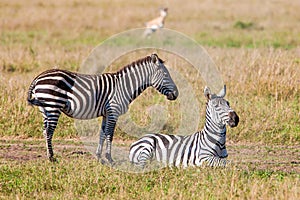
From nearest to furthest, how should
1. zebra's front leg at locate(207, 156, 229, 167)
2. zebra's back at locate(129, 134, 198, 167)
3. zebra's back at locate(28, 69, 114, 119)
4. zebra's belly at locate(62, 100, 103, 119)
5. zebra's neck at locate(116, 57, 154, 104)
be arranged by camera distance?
zebra's front leg at locate(207, 156, 229, 167) → zebra's back at locate(129, 134, 198, 167) → zebra's back at locate(28, 69, 114, 119) → zebra's belly at locate(62, 100, 103, 119) → zebra's neck at locate(116, 57, 154, 104)

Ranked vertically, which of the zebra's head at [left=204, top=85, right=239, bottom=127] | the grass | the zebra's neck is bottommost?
the grass

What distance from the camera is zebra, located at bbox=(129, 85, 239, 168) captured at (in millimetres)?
7766

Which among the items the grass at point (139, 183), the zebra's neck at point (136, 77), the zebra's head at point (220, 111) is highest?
the zebra's neck at point (136, 77)

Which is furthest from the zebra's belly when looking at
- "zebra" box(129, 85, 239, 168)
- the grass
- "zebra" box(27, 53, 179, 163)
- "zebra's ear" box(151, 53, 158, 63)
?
the grass

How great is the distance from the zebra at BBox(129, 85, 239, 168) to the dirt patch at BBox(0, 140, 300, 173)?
0.62 meters

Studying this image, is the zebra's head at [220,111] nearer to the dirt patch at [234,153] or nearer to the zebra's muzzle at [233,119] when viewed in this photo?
the zebra's muzzle at [233,119]

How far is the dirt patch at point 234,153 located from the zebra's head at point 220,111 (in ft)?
2.60

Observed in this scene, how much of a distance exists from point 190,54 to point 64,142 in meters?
7.37

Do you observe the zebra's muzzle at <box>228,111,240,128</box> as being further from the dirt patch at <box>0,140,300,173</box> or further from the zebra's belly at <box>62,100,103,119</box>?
the zebra's belly at <box>62,100,103,119</box>

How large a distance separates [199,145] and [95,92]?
6.18 ft

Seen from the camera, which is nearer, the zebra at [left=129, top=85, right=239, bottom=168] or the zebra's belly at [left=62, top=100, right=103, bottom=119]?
the zebra at [left=129, top=85, right=239, bottom=168]

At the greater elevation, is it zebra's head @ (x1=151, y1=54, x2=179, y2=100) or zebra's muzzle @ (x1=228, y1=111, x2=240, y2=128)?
zebra's head @ (x1=151, y1=54, x2=179, y2=100)

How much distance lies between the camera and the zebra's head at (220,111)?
7652 millimetres

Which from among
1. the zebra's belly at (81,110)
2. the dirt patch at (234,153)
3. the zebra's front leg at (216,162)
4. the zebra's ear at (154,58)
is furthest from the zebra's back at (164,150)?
the zebra's ear at (154,58)
